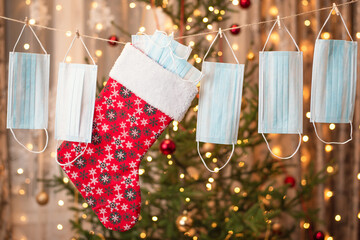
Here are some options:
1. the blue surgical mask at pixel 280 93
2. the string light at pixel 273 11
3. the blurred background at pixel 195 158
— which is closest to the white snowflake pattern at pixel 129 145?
the blue surgical mask at pixel 280 93

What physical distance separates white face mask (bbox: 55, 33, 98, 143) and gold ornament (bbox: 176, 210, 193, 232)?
88 cm

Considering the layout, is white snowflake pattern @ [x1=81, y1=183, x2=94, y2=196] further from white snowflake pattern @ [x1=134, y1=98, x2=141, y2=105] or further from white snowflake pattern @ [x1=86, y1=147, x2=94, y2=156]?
white snowflake pattern @ [x1=134, y1=98, x2=141, y2=105]

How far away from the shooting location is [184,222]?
2051mm

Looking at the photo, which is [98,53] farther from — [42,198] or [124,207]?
[124,207]

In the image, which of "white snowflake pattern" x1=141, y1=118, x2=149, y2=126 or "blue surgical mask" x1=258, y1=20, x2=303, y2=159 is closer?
"blue surgical mask" x1=258, y1=20, x2=303, y2=159

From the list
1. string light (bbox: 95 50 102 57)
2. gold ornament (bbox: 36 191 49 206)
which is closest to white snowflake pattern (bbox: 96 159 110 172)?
gold ornament (bbox: 36 191 49 206)

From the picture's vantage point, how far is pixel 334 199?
8.99 feet

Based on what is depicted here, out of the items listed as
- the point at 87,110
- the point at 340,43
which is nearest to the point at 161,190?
the point at 87,110

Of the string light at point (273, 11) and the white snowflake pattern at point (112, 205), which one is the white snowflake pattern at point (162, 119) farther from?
the string light at point (273, 11)

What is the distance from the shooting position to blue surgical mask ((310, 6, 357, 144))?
51.5 inches

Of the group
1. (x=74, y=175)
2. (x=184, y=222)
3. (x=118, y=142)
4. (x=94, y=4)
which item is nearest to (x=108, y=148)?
(x=118, y=142)

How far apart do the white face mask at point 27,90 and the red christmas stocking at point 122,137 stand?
0.58 feet

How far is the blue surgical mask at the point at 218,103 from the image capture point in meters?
1.33

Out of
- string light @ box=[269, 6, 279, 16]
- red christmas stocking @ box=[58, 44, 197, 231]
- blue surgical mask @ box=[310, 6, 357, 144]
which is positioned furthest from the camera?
string light @ box=[269, 6, 279, 16]
